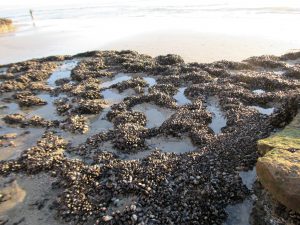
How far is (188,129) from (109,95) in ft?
15.6

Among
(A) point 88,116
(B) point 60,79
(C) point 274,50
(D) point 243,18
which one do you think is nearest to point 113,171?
(A) point 88,116

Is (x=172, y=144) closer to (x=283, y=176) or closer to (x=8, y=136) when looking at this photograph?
(x=283, y=176)

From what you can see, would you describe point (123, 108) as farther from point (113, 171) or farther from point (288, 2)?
point (288, 2)

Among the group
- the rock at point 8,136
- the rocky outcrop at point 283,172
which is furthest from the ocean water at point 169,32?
the rocky outcrop at point 283,172

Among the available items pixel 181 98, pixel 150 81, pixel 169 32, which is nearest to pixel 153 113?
pixel 181 98

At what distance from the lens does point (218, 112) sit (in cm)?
1132

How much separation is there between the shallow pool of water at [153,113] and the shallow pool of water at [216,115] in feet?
4.72

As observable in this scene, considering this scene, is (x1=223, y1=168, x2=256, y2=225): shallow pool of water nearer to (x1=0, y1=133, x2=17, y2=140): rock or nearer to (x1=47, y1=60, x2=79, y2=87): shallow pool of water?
(x1=0, y1=133, x2=17, y2=140): rock

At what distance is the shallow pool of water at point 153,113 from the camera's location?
11.0m

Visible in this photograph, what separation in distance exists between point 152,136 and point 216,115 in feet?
8.32

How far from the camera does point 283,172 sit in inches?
211

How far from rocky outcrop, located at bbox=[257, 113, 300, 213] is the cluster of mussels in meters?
1.33

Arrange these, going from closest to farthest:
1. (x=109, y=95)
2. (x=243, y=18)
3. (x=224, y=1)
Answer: (x=109, y=95) → (x=243, y=18) → (x=224, y=1)

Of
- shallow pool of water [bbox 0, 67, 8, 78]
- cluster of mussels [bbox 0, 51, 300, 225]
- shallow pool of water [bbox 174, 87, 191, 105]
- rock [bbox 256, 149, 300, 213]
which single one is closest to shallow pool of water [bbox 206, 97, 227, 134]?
cluster of mussels [bbox 0, 51, 300, 225]
